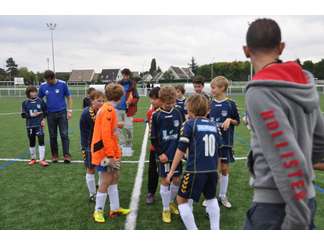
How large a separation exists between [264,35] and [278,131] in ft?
1.78

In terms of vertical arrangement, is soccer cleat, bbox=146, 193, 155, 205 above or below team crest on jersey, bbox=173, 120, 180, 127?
below

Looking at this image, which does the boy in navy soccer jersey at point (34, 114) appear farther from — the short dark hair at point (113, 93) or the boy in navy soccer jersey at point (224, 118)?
the boy in navy soccer jersey at point (224, 118)

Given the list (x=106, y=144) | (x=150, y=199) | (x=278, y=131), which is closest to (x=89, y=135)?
(x=106, y=144)

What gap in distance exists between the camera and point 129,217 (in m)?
5.13

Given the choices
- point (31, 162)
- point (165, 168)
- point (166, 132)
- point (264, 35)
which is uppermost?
point (264, 35)

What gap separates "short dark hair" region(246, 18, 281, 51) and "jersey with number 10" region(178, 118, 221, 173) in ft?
6.87

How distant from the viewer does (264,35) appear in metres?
1.96

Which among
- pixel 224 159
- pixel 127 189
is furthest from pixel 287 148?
pixel 127 189

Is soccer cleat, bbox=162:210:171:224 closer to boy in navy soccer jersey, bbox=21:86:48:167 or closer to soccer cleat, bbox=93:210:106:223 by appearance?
soccer cleat, bbox=93:210:106:223

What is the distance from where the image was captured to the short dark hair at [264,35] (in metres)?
1.96

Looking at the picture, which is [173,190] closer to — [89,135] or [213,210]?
[213,210]

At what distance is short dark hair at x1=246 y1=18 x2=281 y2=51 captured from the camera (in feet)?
6.43

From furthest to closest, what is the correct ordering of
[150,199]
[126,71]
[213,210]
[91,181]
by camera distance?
1. [126,71]
2. [91,181]
3. [150,199]
4. [213,210]

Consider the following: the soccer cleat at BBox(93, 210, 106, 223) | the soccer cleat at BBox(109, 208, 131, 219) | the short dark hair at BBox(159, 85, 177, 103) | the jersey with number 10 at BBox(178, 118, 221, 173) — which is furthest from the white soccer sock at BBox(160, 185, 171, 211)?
the short dark hair at BBox(159, 85, 177, 103)
